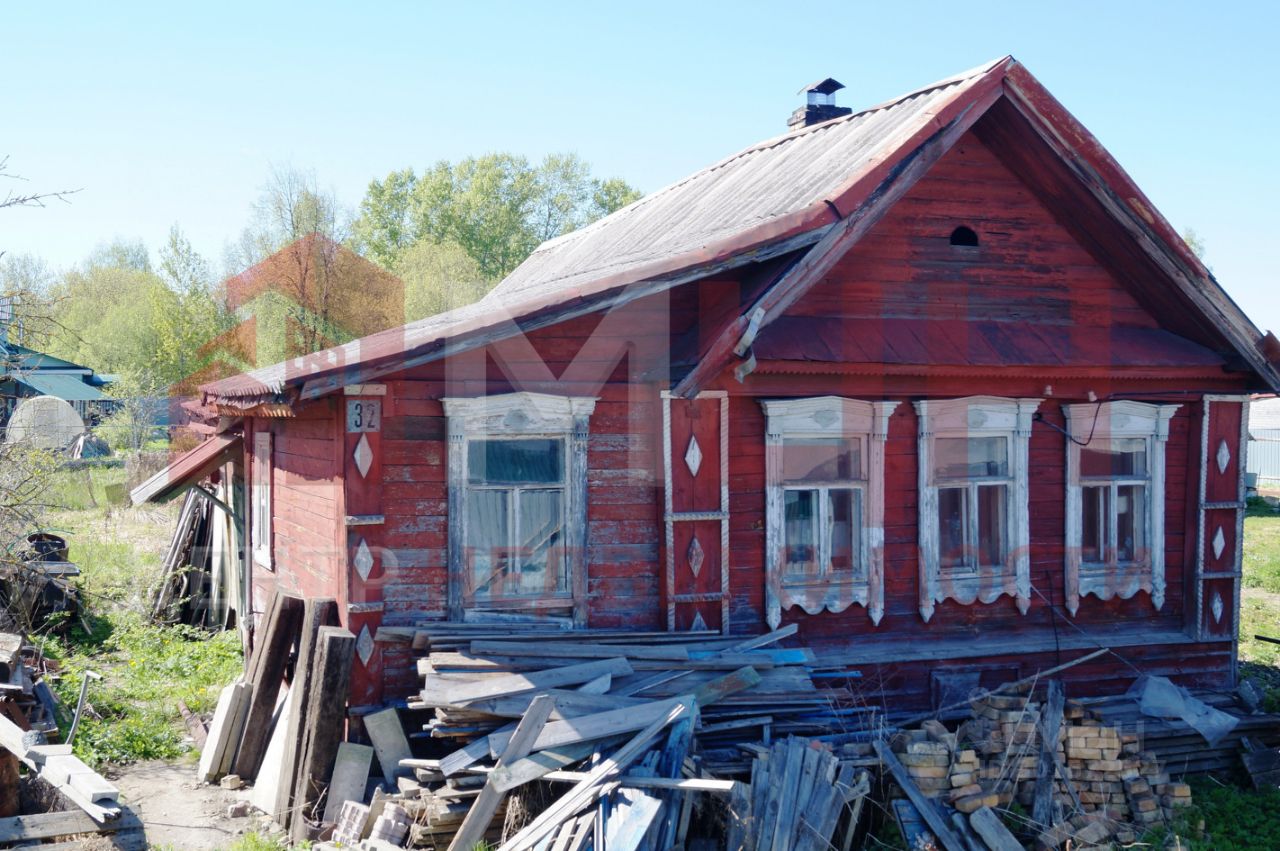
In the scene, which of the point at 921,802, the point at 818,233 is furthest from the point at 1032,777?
the point at 818,233

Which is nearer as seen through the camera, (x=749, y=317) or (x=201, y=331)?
(x=749, y=317)

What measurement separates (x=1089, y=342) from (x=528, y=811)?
19.8 ft

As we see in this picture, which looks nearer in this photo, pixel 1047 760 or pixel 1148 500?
pixel 1047 760

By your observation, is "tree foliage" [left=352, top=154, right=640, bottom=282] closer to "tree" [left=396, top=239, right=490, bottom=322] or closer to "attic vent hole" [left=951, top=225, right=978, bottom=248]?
"tree" [left=396, top=239, right=490, bottom=322]

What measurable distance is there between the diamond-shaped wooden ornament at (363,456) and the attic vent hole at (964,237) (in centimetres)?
510

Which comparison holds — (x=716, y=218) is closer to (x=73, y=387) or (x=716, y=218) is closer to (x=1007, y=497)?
(x=1007, y=497)

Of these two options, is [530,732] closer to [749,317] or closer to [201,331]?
[749,317]

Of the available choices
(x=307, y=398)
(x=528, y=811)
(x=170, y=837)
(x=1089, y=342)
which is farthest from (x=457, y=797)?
(x=1089, y=342)

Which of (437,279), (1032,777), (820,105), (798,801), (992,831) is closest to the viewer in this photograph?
(798,801)

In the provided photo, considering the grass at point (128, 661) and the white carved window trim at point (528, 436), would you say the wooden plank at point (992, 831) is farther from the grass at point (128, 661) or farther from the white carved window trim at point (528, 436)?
the grass at point (128, 661)

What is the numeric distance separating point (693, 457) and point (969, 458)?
8.20ft

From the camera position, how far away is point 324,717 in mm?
7375

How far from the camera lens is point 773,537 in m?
8.66

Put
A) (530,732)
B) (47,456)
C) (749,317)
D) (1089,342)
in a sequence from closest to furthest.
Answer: (530,732) → (749,317) → (1089,342) → (47,456)
